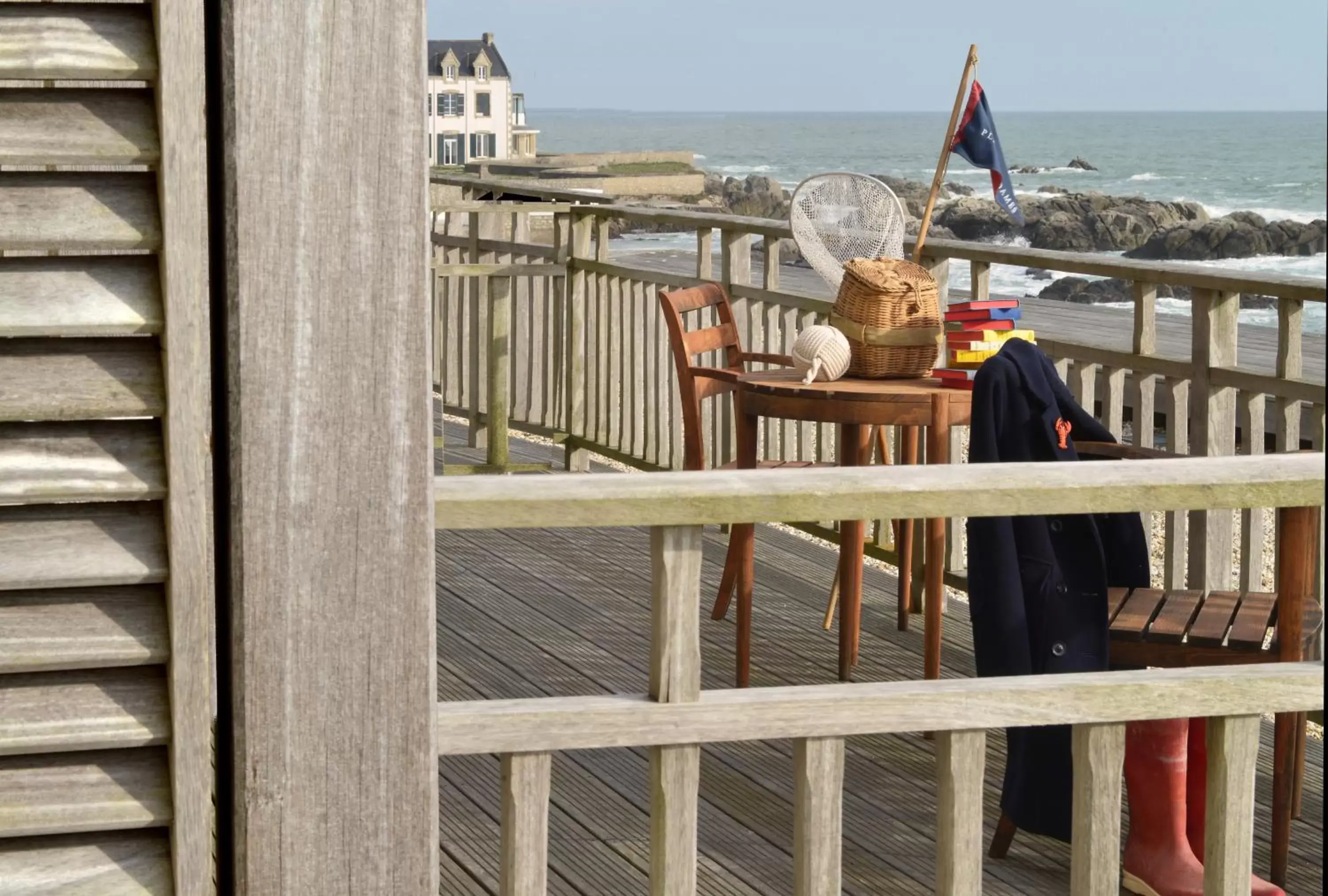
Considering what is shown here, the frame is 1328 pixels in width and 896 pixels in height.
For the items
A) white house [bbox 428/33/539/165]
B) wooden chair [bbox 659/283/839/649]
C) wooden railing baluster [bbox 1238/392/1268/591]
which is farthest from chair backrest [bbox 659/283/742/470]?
white house [bbox 428/33/539/165]

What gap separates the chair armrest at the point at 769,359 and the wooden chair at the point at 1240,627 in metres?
1.44

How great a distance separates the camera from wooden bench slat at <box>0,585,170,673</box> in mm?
1706

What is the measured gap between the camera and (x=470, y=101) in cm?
8138

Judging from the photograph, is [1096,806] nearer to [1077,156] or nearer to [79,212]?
[79,212]

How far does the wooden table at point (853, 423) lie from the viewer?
4.02 meters

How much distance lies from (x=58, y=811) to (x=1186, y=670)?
4.17 feet

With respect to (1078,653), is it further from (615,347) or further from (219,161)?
(615,347)

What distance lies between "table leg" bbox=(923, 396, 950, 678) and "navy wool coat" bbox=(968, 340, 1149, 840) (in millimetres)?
702

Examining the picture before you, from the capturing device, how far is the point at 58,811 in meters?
1.72

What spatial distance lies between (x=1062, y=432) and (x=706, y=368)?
1.69 metres

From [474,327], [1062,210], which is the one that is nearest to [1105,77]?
[1062,210]

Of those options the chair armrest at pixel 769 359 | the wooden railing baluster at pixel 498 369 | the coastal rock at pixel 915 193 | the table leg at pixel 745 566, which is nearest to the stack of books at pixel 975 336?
the table leg at pixel 745 566

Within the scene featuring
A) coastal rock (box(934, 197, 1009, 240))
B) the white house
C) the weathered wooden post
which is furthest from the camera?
the white house

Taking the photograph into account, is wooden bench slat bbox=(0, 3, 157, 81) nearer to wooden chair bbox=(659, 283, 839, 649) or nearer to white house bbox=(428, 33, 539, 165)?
wooden chair bbox=(659, 283, 839, 649)
